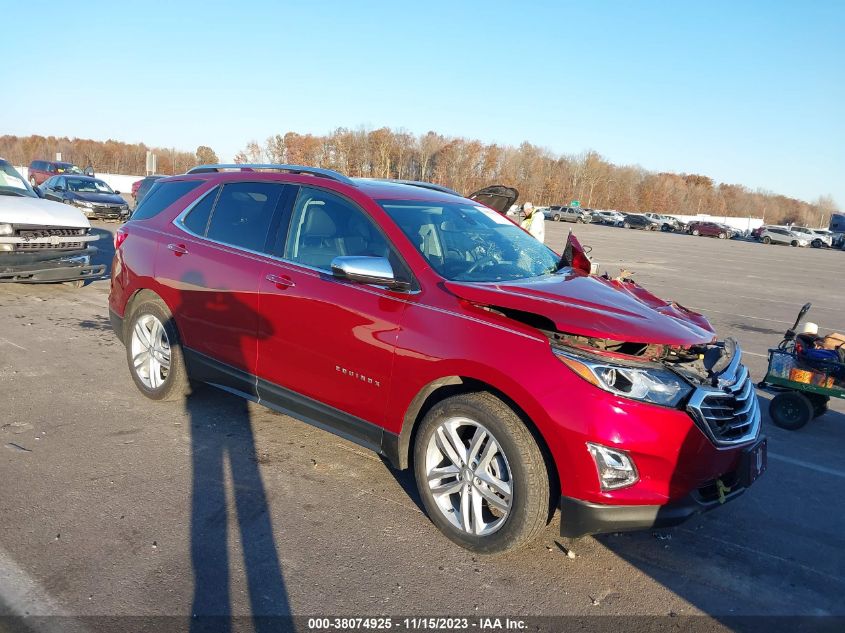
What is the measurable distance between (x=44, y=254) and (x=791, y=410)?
919 centimetres

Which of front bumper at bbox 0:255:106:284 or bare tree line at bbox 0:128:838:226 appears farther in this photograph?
bare tree line at bbox 0:128:838:226

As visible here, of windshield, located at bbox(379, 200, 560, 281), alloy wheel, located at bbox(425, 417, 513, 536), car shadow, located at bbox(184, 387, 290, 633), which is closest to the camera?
car shadow, located at bbox(184, 387, 290, 633)

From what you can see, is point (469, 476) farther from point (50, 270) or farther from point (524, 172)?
point (524, 172)

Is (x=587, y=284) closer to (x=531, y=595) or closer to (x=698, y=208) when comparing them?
(x=531, y=595)

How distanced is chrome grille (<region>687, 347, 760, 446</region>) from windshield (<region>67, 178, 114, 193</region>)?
2316cm

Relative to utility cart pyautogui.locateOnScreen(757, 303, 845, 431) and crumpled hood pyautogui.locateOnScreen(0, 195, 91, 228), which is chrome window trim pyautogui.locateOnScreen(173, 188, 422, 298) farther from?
crumpled hood pyautogui.locateOnScreen(0, 195, 91, 228)

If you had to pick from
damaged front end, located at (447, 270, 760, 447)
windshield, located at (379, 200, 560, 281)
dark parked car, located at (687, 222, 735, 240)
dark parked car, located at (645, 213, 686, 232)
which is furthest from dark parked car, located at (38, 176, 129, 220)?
dark parked car, located at (645, 213, 686, 232)

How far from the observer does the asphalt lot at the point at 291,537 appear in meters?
3.04

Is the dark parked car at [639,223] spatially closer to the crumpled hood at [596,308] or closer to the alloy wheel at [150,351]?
the alloy wheel at [150,351]

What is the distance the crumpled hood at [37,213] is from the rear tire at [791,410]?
360 inches

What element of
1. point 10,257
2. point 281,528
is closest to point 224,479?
point 281,528

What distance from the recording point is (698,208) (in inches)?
4811

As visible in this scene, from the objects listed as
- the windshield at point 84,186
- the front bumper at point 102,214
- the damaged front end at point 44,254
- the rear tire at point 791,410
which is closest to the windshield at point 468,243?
the rear tire at point 791,410

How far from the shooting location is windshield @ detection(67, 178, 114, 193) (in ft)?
73.6
